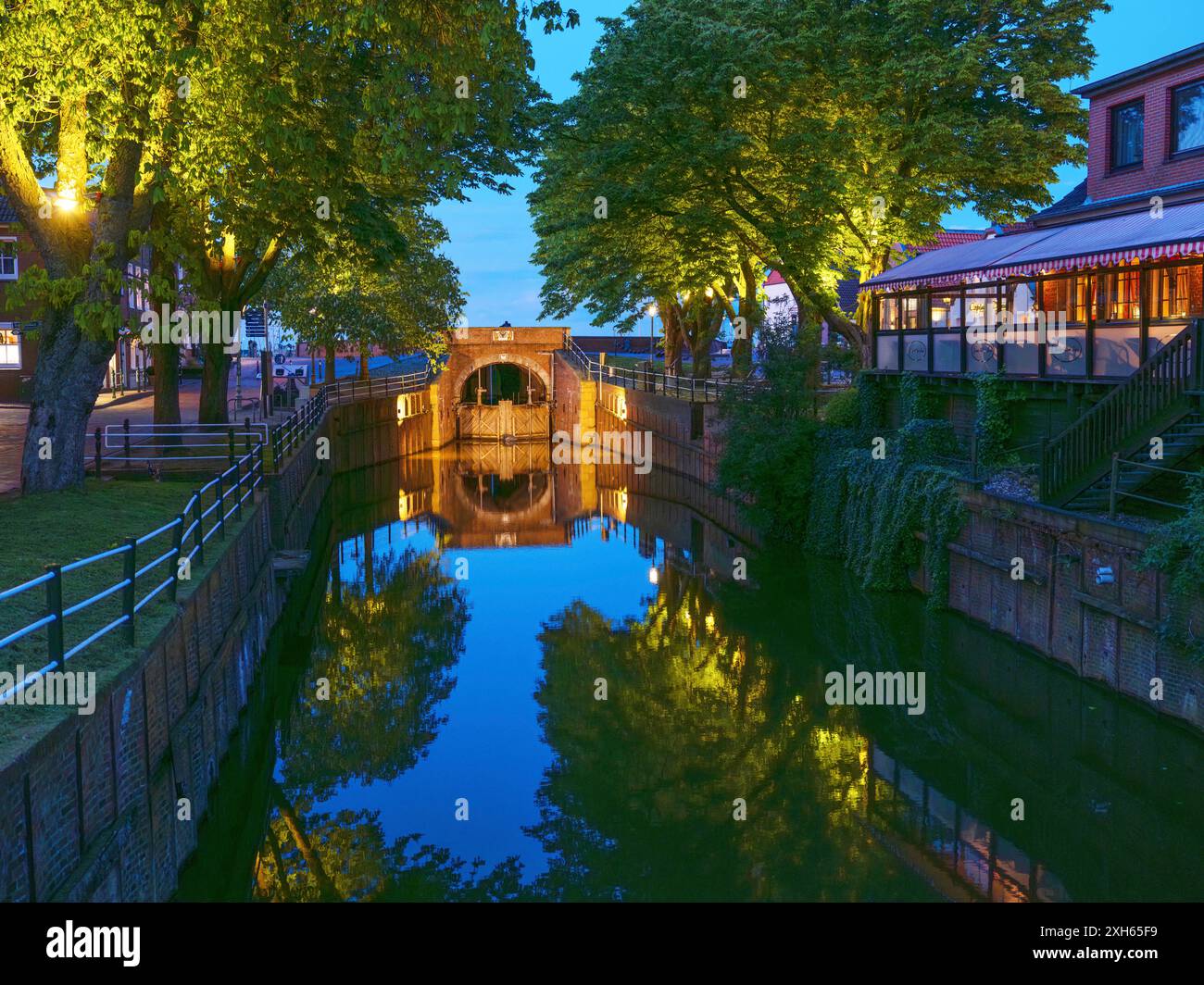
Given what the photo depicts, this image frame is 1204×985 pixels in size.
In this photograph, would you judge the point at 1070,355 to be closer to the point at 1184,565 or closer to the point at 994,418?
the point at 994,418

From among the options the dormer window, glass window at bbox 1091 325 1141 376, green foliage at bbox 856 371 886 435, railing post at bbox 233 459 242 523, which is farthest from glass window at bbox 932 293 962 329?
railing post at bbox 233 459 242 523

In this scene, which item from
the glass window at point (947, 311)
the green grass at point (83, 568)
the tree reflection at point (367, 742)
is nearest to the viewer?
the green grass at point (83, 568)

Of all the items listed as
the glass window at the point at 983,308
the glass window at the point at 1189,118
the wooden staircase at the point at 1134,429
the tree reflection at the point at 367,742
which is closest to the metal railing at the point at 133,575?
the tree reflection at the point at 367,742

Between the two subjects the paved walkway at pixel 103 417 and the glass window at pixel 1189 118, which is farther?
the paved walkway at pixel 103 417

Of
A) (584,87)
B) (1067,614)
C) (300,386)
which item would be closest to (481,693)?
(1067,614)

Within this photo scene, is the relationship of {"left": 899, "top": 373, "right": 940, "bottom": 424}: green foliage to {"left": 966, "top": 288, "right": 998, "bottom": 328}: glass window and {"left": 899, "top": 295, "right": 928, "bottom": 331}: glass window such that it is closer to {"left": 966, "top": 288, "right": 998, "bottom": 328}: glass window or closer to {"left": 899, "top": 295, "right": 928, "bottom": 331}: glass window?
{"left": 966, "top": 288, "right": 998, "bottom": 328}: glass window

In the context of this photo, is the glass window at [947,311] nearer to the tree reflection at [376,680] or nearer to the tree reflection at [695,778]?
the tree reflection at [695,778]

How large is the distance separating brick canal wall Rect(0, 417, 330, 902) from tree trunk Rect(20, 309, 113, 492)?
4.46m

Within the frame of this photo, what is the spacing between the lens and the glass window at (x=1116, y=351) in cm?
2111

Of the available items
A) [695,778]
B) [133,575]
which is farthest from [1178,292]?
[133,575]

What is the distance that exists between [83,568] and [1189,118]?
20.5 metres

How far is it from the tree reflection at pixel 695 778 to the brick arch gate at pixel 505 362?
4207 cm

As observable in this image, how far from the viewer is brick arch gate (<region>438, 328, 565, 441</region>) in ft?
211

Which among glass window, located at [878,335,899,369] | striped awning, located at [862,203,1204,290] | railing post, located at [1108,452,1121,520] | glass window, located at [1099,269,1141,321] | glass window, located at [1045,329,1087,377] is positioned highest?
striped awning, located at [862,203,1204,290]
